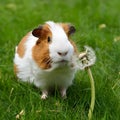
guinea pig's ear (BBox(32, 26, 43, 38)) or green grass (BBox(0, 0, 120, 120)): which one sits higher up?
guinea pig's ear (BBox(32, 26, 43, 38))

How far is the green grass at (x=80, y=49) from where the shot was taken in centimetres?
373

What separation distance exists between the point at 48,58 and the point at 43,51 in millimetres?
73

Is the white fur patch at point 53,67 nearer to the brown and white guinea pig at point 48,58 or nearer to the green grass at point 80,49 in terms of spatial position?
the brown and white guinea pig at point 48,58

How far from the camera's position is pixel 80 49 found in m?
5.18

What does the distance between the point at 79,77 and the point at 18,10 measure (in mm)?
2429

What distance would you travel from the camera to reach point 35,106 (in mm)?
3818

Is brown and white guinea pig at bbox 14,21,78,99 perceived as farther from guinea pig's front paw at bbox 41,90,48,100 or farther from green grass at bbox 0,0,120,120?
green grass at bbox 0,0,120,120

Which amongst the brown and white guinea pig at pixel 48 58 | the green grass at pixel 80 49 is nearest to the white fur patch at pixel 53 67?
the brown and white guinea pig at pixel 48 58

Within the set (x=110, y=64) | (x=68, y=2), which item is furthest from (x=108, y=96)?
(x=68, y=2)

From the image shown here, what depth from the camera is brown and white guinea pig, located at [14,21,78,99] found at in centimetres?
345

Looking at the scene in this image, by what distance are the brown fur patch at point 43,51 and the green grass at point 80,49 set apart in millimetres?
326

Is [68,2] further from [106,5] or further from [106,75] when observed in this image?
[106,75]

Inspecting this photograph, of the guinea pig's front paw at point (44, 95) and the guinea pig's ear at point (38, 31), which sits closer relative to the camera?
the guinea pig's ear at point (38, 31)

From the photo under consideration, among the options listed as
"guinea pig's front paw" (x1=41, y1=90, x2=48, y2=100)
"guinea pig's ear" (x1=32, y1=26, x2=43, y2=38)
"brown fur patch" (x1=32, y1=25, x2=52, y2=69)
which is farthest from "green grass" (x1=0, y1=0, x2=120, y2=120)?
"guinea pig's ear" (x1=32, y1=26, x2=43, y2=38)
